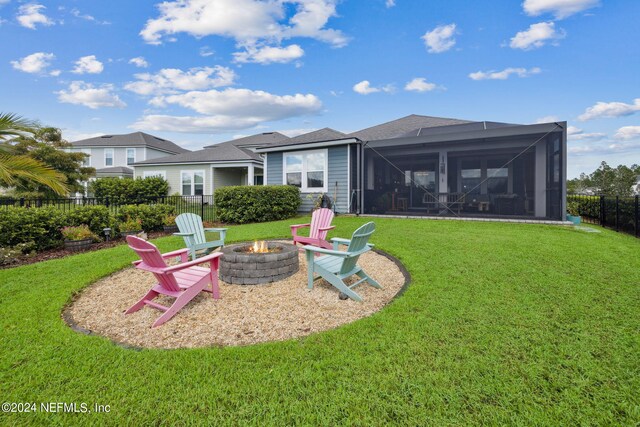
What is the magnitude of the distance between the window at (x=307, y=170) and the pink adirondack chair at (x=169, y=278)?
9.39 m

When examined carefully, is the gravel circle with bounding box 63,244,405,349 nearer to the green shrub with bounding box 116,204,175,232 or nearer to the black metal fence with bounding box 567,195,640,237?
the green shrub with bounding box 116,204,175,232

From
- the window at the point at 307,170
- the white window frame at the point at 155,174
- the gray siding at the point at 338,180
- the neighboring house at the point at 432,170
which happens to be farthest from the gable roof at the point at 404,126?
the white window frame at the point at 155,174

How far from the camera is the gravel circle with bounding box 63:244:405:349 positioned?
2.88 meters

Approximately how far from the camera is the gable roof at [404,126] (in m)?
14.8

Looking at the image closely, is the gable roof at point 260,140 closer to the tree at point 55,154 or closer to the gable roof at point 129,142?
the gable roof at point 129,142

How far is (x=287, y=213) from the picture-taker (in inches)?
479

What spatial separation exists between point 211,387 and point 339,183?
35.6 ft

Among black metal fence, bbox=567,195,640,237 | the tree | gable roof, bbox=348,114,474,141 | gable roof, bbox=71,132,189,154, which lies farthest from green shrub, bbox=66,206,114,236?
gable roof, bbox=71,132,189,154

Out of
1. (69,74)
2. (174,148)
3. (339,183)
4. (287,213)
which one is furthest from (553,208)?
(174,148)

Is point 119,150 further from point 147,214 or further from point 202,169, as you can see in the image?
point 147,214

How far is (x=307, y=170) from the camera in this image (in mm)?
13180

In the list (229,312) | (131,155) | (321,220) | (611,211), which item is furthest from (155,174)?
(611,211)

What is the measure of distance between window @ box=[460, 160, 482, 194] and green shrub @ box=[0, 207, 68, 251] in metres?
14.8

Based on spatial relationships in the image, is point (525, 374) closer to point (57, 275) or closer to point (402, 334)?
point (402, 334)
